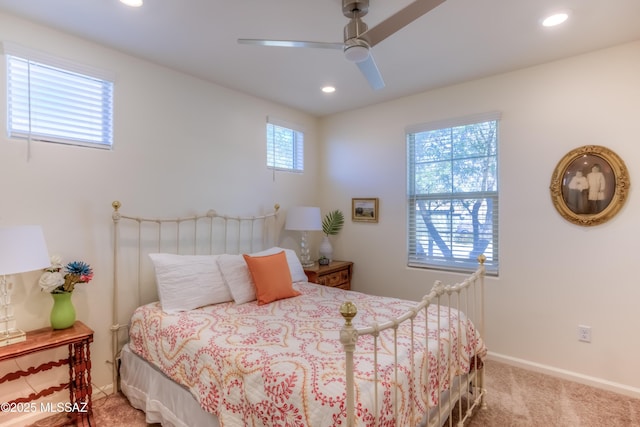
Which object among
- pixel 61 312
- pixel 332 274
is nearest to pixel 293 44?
pixel 61 312

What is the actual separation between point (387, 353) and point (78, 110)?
2603 millimetres

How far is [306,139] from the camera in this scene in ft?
13.8

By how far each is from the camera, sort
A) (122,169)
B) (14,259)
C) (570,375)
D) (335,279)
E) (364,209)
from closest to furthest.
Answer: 1. (14,259)
2. (122,169)
3. (570,375)
4. (335,279)
5. (364,209)

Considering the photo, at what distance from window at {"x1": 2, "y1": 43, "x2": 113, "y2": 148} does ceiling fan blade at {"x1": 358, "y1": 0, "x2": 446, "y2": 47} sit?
2.02 meters

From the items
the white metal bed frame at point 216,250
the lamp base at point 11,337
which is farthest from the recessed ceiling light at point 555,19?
the lamp base at point 11,337

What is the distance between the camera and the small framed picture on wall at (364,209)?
3820mm

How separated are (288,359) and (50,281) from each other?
1.60 metres

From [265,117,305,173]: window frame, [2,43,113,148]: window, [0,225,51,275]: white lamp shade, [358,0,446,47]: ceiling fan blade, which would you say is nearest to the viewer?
[358,0,446,47]: ceiling fan blade

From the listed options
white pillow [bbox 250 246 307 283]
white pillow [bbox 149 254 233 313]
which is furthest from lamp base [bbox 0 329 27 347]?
white pillow [bbox 250 246 307 283]

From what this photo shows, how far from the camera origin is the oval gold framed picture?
97.2 inches

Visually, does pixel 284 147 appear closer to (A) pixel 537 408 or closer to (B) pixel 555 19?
(B) pixel 555 19

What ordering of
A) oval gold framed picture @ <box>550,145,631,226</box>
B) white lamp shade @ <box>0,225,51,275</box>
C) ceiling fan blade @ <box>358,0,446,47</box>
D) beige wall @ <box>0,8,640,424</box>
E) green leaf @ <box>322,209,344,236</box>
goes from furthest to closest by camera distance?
green leaf @ <box>322,209,344,236</box> < oval gold framed picture @ <box>550,145,631,226</box> < beige wall @ <box>0,8,640,424</box> < white lamp shade @ <box>0,225,51,275</box> < ceiling fan blade @ <box>358,0,446,47</box>

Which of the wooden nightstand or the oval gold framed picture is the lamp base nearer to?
the wooden nightstand

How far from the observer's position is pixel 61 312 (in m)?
2.09
